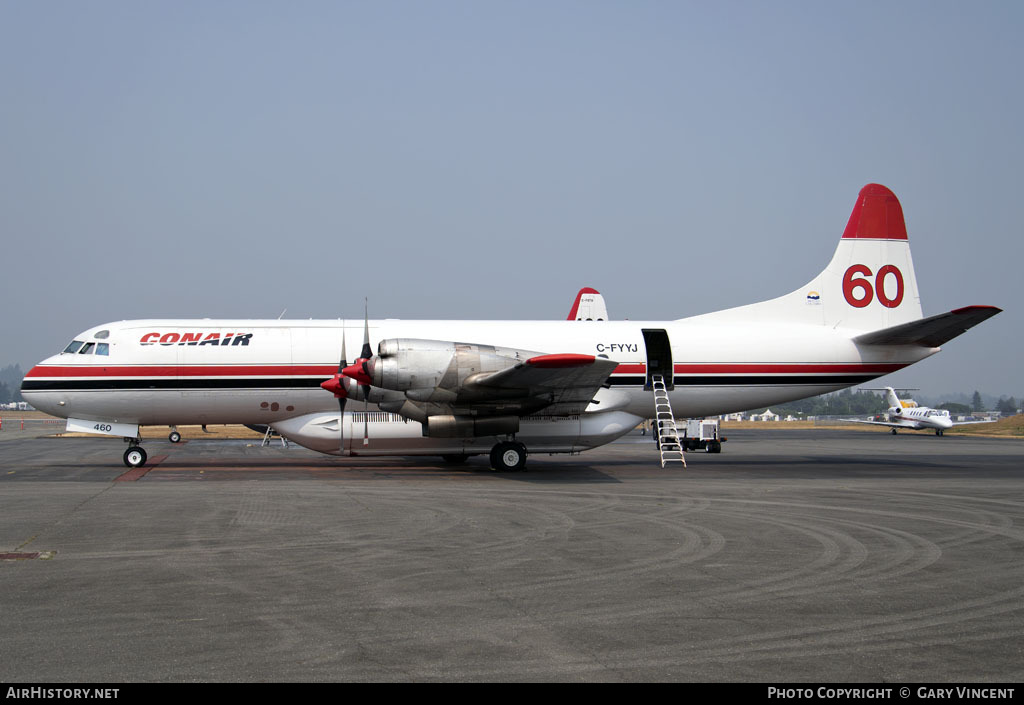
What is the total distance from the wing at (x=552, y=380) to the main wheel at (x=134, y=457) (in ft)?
30.0

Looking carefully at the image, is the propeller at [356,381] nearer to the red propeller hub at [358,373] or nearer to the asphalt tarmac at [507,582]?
the red propeller hub at [358,373]

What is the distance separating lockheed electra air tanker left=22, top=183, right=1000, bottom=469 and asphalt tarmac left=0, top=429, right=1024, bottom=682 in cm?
296

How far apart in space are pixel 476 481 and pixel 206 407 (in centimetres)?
753

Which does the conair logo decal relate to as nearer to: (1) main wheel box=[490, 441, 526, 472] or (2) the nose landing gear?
(2) the nose landing gear

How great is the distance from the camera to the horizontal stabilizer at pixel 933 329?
19.4 metres

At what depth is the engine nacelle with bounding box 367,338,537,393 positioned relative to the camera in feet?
57.8

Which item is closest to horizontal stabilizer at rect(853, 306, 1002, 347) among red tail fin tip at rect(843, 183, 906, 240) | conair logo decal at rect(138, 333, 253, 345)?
red tail fin tip at rect(843, 183, 906, 240)

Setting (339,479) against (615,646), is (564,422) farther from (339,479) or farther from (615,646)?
(615,646)

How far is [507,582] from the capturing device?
25.7 ft

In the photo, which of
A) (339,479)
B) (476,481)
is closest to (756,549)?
(476,481)

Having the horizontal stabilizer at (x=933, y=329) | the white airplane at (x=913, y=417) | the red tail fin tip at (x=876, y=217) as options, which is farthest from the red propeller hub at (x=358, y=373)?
the white airplane at (x=913, y=417)

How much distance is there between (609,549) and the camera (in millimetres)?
9633

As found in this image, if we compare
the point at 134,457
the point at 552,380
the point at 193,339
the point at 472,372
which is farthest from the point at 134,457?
the point at 552,380

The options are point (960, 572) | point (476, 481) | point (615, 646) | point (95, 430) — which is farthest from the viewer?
point (95, 430)
